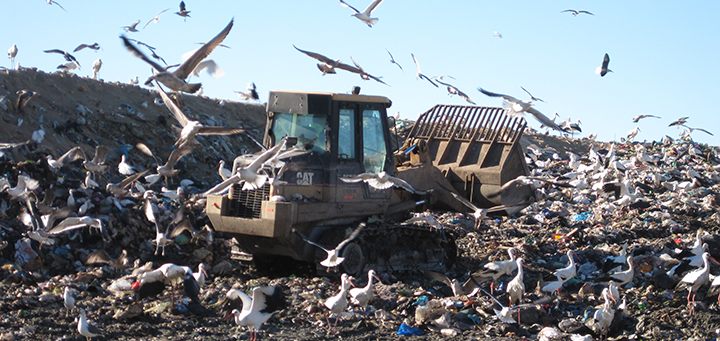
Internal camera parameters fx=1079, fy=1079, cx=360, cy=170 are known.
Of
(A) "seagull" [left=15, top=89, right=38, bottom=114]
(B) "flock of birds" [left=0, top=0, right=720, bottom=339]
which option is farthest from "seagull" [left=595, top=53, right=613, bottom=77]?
(A) "seagull" [left=15, top=89, right=38, bottom=114]

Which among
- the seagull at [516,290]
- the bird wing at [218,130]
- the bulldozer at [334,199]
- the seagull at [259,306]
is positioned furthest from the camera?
the bulldozer at [334,199]

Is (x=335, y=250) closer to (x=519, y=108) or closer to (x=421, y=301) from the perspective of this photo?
(x=421, y=301)

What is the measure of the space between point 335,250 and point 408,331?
65.3 inches

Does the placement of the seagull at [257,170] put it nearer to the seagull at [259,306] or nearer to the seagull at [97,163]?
the seagull at [259,306]

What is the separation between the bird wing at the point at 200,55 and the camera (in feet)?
30.1

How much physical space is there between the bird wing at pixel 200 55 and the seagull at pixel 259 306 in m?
2.30

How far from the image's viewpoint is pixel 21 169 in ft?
47.1

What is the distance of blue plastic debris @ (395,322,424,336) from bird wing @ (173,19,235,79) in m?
2.86

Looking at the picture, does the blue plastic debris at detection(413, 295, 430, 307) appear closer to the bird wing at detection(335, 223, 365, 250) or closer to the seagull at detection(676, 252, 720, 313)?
the bird wing at detection(335, 223, 365, 250)

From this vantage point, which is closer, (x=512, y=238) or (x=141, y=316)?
(x=141, y=316)

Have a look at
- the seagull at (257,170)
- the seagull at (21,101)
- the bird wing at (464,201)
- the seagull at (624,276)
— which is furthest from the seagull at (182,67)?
the seagull at (21,101)

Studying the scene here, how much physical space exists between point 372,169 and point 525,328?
2681mm

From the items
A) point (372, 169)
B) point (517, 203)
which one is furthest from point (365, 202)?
point (517, 203)

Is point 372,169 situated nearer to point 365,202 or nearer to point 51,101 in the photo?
point 365,202
